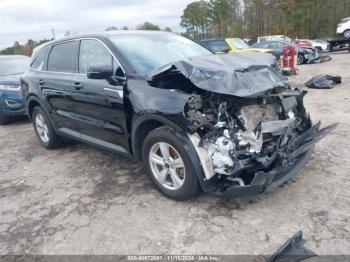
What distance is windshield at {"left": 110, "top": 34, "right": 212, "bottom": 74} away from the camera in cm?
406

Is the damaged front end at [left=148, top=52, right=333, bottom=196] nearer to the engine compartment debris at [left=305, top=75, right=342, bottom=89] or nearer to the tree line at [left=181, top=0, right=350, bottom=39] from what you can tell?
the engine compartment debris at [left=305, top=75, right=342, bottom=89]

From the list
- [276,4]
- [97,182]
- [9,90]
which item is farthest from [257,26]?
[97,182]

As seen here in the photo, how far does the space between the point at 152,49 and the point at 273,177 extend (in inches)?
87.4

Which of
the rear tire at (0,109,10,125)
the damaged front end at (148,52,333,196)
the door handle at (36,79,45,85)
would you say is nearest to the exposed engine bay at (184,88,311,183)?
the damaged front end at (148,52,333,196)

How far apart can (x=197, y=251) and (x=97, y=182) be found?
6.37 ft

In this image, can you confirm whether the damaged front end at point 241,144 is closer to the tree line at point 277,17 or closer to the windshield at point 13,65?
the windshield at point 13,65

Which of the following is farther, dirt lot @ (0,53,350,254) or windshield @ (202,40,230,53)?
windshield @ (202,40,230,53)

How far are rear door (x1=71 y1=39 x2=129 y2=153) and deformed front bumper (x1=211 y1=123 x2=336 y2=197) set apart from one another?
151 centimetres

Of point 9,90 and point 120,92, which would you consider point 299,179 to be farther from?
point 9,90

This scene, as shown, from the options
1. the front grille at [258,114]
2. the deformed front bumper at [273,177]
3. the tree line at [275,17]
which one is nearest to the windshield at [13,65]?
the front grille at [258,114]

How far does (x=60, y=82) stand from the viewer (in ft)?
16.3

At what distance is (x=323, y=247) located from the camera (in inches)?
109

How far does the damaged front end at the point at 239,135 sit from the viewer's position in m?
3.15

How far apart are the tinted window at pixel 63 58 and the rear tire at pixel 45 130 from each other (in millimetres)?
865
